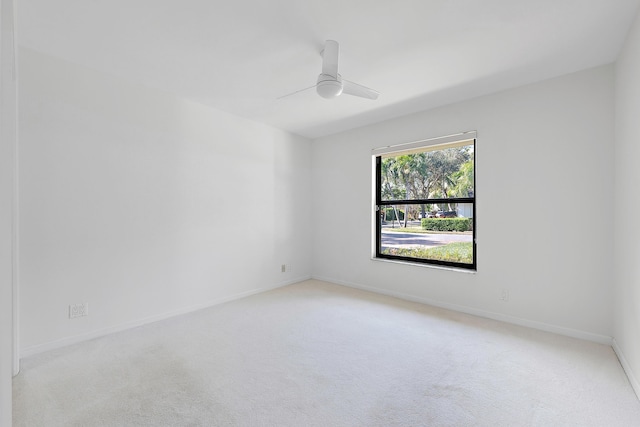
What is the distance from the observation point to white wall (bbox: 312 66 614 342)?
264 centimetres

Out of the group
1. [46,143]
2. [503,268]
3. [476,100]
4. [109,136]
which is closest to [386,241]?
[503,268]

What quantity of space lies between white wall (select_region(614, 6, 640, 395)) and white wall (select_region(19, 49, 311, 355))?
371 centimetres

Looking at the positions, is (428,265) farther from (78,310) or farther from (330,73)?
(78,310)

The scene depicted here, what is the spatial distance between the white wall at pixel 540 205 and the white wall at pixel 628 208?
5.7 inches

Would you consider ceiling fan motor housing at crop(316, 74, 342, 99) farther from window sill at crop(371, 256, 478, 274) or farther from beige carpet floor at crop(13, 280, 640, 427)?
window sill at crop(371, 256, 478, 274)

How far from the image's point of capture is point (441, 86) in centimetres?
304

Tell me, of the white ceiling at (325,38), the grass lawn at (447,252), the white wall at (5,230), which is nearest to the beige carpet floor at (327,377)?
the grass lawn at (447,252)

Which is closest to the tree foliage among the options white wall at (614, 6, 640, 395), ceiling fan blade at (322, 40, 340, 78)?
white wall at (614, 6, 640, 395)

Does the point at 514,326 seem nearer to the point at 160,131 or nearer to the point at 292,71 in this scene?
the point at 292,71

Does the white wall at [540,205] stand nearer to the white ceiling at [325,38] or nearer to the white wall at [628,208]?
the white wall at [628,208]

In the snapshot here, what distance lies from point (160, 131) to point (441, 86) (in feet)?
9.77

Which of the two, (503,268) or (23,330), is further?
(503,268)

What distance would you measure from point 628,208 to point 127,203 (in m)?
4.21

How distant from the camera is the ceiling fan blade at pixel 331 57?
2238mm
